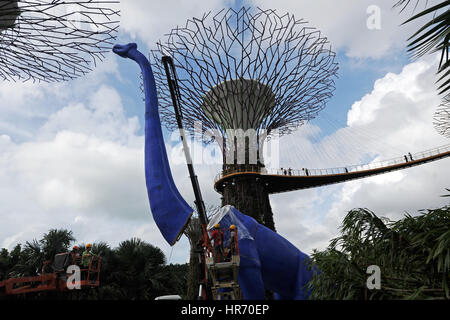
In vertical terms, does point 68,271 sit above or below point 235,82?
below

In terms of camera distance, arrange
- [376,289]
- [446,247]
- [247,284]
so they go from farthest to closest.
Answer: [247,284] → [376,289] → [446,247]

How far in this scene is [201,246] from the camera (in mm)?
8633

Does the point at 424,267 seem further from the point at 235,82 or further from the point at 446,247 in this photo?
the point at 235,82

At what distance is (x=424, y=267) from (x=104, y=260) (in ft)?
52.2

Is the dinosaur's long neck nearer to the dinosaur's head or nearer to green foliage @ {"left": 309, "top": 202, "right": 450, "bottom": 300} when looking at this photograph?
the dinosaur's head

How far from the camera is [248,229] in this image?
905 centimetres

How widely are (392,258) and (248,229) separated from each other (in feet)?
17.0

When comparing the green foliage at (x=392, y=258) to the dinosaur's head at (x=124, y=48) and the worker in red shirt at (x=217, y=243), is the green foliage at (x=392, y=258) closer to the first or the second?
the worker in red shirt at (x=217, y=243)

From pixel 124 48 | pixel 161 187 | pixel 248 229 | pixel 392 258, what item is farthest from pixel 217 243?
pixel 124 48

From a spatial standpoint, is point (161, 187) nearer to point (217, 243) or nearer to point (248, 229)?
point (217, 243)

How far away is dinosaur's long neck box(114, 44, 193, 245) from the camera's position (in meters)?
8.18

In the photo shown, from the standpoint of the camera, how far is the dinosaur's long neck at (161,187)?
8.18 metres

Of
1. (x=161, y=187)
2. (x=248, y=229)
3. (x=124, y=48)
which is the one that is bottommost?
(x=248, y=229)
